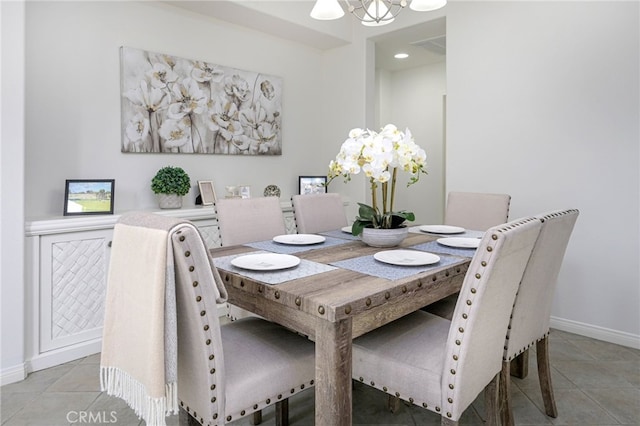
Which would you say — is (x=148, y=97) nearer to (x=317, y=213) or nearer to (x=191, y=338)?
(x=317, y=213)

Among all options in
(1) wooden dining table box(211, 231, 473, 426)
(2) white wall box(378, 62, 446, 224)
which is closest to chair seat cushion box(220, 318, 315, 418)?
(1) wooden dining table box(211, 231, 473, 426)

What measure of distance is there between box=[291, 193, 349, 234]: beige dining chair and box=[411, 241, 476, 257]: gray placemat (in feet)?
2.72

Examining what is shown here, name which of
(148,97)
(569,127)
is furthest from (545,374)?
(148,97)

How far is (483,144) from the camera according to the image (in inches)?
137

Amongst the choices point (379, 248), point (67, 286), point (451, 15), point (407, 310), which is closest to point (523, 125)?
point (451, 15)

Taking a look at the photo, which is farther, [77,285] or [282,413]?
[77,285]

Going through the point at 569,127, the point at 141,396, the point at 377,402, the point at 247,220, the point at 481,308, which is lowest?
the point at 377,402

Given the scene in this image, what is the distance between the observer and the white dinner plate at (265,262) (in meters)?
1.59

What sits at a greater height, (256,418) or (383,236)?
(383,236)

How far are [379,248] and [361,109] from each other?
260 cm

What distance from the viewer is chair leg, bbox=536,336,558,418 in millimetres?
1950

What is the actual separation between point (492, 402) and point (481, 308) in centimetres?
48

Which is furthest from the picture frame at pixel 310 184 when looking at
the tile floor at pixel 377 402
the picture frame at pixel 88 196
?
the tile floor at pixel 377 402

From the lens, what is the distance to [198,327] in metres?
1.21
